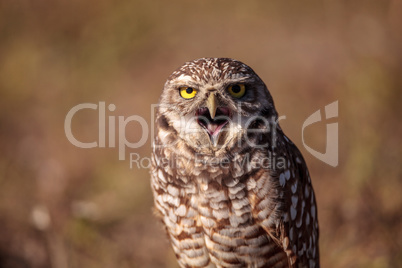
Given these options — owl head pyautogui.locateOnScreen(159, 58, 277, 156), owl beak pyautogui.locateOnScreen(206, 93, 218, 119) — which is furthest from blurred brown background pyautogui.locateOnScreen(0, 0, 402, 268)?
owl beak pyautogui.locateOnScreen(206, 93, 218, 119)

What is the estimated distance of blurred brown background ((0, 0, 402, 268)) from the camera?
13.2 feet

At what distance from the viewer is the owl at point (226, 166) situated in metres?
2.62

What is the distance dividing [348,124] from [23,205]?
3.32 metres

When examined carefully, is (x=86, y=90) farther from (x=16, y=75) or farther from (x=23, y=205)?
(x=23, y=205)

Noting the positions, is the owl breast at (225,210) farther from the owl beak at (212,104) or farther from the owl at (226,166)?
the owl beak at (212,104)

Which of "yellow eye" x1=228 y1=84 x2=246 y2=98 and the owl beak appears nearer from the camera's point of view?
the owl beak

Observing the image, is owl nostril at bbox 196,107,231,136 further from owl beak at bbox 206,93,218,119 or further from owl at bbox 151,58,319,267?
owl beak at bbox 206,93,218,119

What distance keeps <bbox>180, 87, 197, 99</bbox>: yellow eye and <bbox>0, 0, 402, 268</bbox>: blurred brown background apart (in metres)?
1.30

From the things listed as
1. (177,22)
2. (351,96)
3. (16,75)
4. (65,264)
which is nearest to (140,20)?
(177,22)

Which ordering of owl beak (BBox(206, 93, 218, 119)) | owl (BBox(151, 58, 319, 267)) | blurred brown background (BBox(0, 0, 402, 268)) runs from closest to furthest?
owl beak (BBox(206, 93, 218, 119)) → owl (BBox(151, 58, 319, 267)) → blurred brown background (BBox(0, 0, 402, 268))

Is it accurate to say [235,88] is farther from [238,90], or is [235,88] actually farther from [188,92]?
[188,92]

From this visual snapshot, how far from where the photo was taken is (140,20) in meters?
7.16

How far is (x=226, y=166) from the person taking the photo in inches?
104

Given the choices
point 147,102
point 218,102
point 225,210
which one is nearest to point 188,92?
point 218,102
